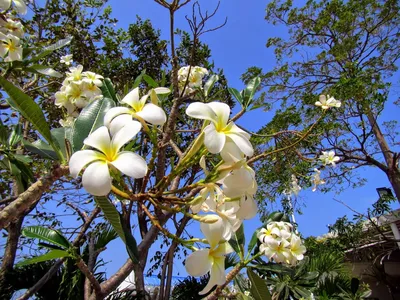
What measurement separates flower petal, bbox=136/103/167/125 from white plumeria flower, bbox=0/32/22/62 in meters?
0.94

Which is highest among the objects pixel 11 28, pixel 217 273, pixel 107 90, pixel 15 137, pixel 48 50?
pixel 11 28

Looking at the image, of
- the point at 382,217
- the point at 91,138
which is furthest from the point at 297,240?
the point at 382,217

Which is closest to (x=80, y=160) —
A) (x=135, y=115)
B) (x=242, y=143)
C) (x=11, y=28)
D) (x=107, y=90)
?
(x=135, y=115)

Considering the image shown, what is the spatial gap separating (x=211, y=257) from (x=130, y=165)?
0.21 metres

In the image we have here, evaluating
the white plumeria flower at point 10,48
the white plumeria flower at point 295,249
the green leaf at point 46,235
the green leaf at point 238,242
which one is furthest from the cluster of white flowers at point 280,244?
the white plumeria flower at point 10,48

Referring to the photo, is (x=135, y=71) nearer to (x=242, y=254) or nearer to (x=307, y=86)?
(x=242, y=254)

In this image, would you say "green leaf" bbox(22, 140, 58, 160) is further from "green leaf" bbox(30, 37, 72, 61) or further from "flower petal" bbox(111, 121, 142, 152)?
"green leaf" bbox(30, 37, 72, 61)

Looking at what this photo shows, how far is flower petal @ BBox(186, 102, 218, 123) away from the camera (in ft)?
1.71

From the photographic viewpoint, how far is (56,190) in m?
4.59

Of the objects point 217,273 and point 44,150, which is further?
point 44,150

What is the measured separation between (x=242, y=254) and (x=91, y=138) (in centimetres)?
118

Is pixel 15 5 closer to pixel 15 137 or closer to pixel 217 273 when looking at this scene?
pixel 15 137

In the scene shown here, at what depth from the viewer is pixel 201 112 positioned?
528 millimetres

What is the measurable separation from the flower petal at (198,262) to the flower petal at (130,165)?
0.55 ft
